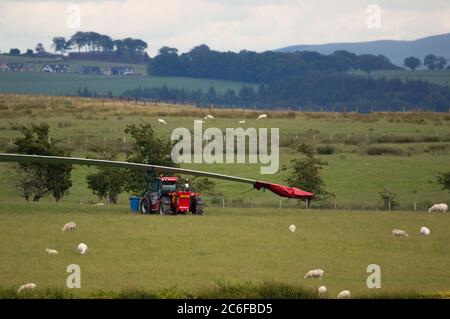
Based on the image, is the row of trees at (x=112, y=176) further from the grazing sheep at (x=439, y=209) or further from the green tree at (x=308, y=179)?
the grazing sheep at (x=439, y=209)

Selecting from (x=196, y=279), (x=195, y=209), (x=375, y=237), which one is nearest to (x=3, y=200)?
(x=195, y=209)

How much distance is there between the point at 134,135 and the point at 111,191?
10.4ft

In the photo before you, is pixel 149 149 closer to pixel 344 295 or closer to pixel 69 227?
pixel 69 227

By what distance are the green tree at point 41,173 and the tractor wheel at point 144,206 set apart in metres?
7.32

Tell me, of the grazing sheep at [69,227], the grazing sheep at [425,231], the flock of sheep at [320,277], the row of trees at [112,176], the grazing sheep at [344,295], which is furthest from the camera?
the row of trees at [112,176]

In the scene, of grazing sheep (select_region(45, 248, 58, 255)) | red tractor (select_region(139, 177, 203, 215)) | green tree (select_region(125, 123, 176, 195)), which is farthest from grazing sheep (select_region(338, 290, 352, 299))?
green tree (select_region(125, 123, 176, 195))

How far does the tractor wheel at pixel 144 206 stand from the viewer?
4344 centimetres

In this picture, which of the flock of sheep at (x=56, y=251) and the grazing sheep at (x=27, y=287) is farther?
the flock of sheep at (x=56, y=251)

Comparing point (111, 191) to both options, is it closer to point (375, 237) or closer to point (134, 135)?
point (134, 135)

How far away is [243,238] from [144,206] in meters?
7.81

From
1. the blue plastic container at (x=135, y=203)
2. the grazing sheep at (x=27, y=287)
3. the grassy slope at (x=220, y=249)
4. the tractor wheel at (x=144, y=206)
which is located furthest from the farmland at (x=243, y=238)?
the tractor wheel at (x=144, y=206)

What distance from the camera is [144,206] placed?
43.6 metres

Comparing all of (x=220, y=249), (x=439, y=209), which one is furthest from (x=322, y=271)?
(x=439, y=209)

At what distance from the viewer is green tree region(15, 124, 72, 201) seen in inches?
1980
